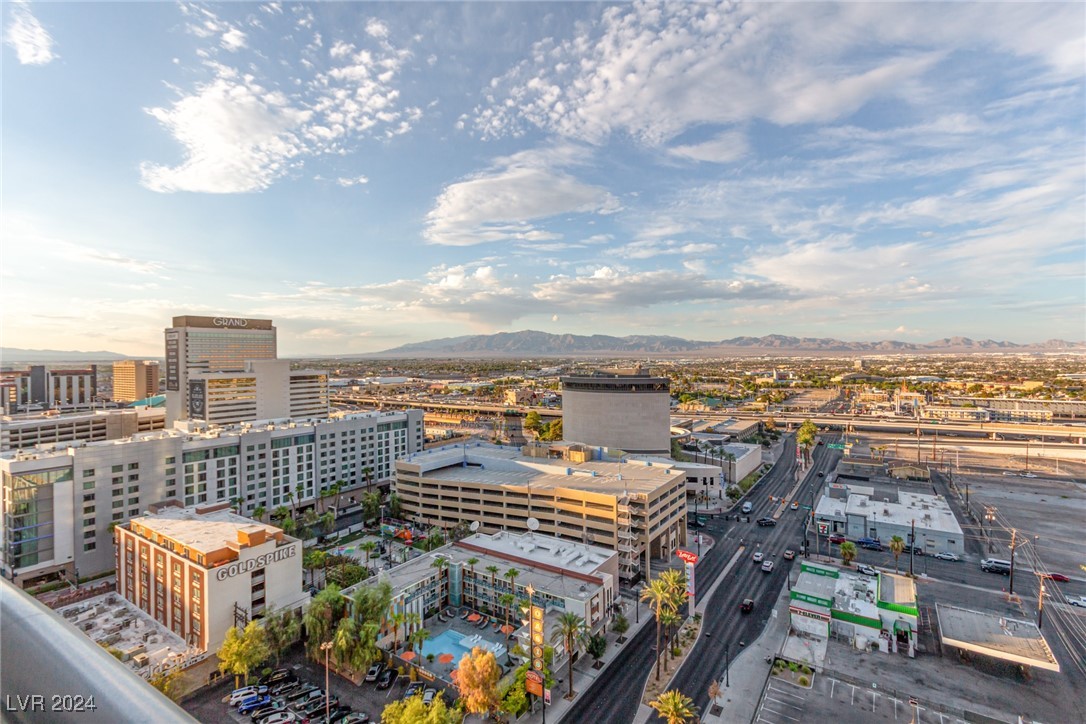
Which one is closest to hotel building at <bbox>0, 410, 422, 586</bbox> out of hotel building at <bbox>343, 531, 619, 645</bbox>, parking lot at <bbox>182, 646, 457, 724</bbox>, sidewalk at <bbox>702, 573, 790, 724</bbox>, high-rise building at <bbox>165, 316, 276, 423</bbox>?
parking lot at <bbox>182, 646, 457, 724</bbox>

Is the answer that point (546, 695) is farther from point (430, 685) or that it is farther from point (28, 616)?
point (28, 616)

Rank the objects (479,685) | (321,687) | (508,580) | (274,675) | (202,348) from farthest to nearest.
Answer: (202,348), (508,580), (274,675), (321,687), (479,685)

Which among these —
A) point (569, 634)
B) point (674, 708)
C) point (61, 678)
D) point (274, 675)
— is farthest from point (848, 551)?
point (61, 678)

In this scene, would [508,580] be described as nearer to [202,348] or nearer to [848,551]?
[848,551]

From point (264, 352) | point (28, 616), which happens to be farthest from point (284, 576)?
point (264, 352)

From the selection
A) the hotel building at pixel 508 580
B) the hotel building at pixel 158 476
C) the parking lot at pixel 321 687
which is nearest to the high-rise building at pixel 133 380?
the hotel building at pixel 158 476
